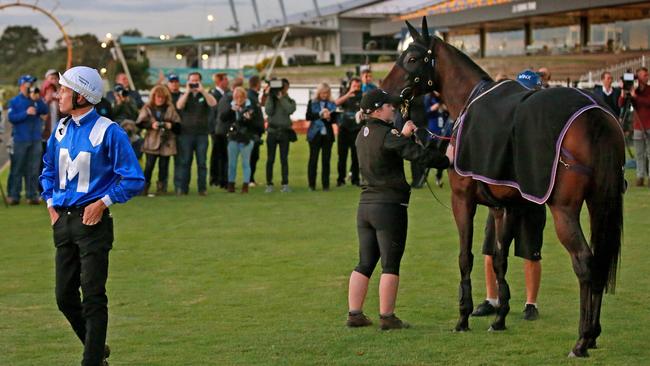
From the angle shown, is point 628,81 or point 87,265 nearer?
point 87,265

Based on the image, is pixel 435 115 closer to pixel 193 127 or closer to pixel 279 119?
pixel 279 119

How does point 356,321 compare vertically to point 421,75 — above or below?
below

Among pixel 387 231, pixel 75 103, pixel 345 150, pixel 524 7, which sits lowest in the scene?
pixel 345 150

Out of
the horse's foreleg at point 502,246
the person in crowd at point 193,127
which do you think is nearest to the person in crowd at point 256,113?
the person in crowd at point 193,127

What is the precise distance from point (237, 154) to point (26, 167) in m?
3.79

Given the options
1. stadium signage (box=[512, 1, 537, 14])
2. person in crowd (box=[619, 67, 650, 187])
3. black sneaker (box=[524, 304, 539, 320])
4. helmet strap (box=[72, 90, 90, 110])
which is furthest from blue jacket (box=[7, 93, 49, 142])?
stadium signage (box=[512, 1, 537, 14])

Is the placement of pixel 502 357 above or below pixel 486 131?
below

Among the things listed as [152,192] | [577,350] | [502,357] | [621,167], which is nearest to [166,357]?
[502,357]

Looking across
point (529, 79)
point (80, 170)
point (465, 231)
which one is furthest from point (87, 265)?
point (529, 79)

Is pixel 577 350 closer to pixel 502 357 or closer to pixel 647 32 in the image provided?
pixel 502 357

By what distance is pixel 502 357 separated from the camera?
7781 mm

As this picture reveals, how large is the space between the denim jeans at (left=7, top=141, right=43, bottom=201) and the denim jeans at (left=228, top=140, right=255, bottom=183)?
11.2ft

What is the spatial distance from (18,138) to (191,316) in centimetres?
969

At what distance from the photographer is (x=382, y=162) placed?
874 centimetres
